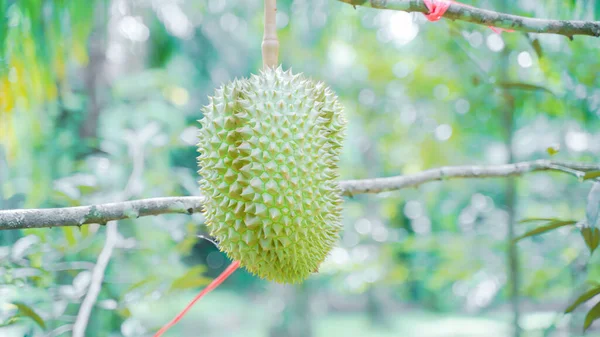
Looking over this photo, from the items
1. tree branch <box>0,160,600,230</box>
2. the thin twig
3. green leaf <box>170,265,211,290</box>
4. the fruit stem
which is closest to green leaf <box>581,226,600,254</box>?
tree branch <box>0,160,600,230</box>

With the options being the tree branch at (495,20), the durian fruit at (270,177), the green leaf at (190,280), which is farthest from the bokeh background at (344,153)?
the durian fruit at (270,177)

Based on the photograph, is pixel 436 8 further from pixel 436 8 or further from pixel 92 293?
pixel 92 293

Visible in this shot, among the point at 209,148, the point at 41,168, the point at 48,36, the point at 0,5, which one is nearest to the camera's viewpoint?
the point at 209,148

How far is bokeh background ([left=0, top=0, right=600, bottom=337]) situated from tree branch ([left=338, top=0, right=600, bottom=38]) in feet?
0.51

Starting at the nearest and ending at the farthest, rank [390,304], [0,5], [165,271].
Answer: [0,5], [165,271], [390,304]

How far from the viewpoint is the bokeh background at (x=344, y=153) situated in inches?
45.8

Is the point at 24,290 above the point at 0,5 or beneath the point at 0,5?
beneath

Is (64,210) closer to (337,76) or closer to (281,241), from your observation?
(281,241)

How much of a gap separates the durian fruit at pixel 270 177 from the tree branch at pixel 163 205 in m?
0.06

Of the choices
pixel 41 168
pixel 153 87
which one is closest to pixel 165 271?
pixel 41 168

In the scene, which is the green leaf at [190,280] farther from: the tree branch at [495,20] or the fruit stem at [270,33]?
the tree branch at [495,20]

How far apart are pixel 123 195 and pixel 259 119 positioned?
2.49 ft

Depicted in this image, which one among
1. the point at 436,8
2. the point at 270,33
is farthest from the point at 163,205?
the point at 436,8

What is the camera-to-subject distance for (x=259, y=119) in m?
0.67
